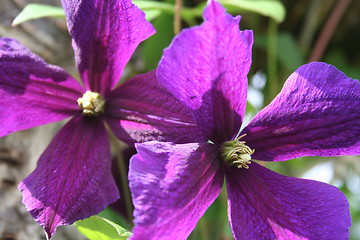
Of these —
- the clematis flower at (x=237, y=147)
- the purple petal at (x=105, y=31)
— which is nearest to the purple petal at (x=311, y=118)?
the clematis flower at (x=237, y=147)

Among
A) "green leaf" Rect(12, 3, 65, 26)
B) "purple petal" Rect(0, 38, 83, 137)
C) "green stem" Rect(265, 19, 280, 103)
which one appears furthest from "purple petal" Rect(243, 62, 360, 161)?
"green stem" Rect(265, 19, 280, 103)

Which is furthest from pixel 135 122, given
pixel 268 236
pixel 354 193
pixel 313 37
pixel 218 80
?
pixel 354 193

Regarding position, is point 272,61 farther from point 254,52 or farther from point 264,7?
point 264,7

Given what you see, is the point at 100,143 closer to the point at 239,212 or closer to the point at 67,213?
the point at 67,213

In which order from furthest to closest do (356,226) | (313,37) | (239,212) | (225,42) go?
(356,226)
(313,37)
(239,212)
(225,42)

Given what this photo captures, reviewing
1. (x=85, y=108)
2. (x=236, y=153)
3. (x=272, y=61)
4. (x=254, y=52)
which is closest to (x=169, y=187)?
(x=236, y=153)

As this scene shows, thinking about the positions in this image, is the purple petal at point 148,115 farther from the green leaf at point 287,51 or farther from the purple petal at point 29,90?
the green leaf at point 287,51

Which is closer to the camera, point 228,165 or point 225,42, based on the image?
point 225,42
